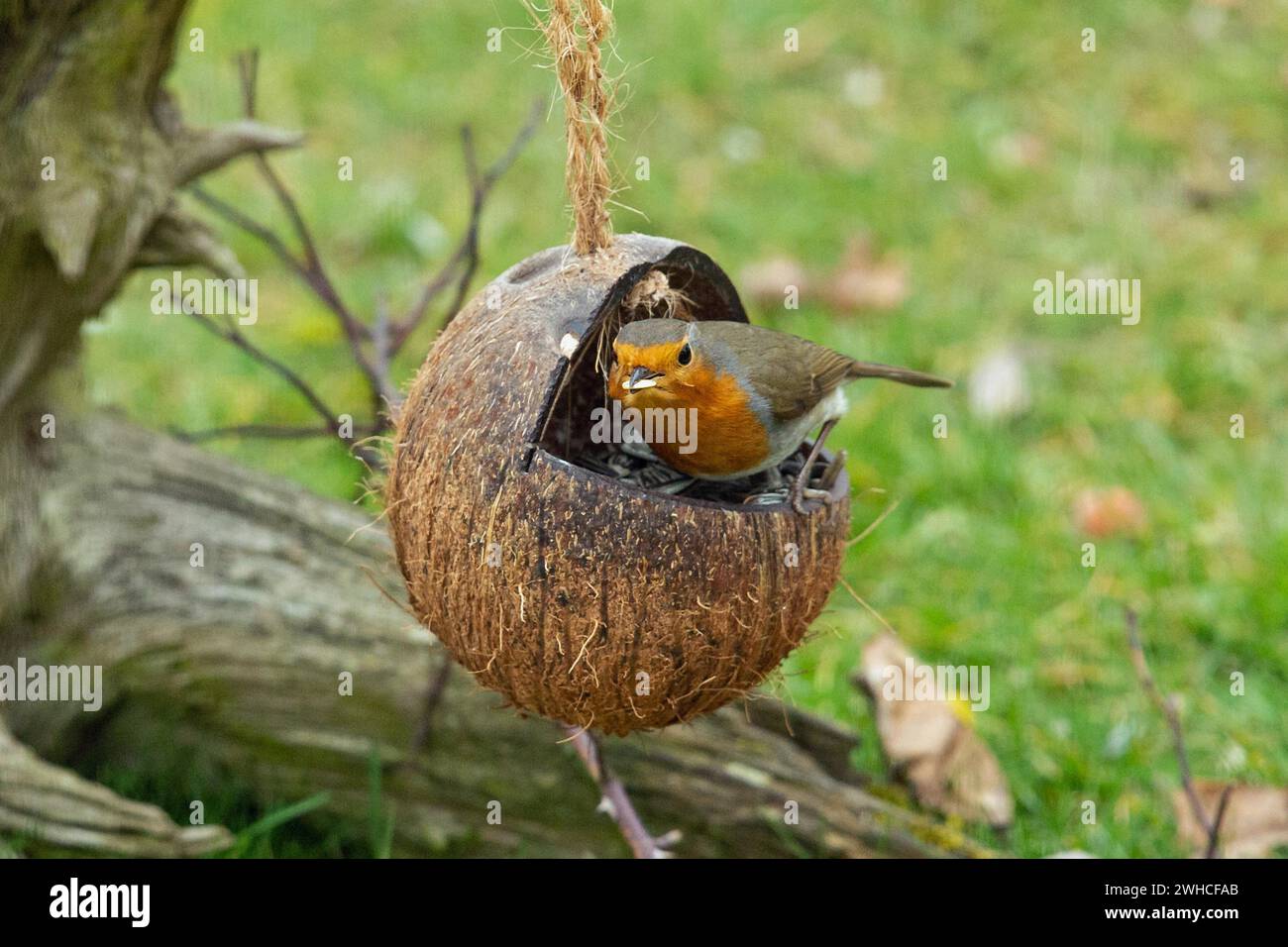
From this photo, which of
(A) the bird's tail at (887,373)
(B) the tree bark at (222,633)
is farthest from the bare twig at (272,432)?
(A) the bird's tail at (887,373)

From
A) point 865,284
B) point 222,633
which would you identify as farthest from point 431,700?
point 865,284

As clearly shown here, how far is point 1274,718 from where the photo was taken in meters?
4.49

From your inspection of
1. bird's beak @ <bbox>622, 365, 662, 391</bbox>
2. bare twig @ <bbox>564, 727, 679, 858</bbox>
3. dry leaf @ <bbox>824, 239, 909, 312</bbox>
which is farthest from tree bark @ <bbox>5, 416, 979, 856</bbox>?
dry leaf @ <bbox>824, 239, 909, 312</bbox>

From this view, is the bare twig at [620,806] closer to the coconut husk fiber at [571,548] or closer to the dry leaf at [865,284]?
the coconut husk fiber at [571,548]

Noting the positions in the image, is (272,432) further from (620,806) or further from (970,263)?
(970,263)

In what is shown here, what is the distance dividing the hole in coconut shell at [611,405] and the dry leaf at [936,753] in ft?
4.12

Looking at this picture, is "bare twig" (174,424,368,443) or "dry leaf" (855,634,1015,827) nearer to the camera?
"bare twig" (174,424,368,443)

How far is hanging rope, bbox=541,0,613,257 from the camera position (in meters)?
2.68

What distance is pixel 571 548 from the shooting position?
8.40 feet

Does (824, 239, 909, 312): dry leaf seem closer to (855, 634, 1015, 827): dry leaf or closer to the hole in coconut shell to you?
(855, 634, 1015, 827): dry leaf

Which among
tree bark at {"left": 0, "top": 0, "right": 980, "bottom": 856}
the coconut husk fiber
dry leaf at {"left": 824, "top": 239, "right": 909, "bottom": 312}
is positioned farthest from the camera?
dry leaf at {"left": 824, "top": 239, "right": 909, "bottom": 312}

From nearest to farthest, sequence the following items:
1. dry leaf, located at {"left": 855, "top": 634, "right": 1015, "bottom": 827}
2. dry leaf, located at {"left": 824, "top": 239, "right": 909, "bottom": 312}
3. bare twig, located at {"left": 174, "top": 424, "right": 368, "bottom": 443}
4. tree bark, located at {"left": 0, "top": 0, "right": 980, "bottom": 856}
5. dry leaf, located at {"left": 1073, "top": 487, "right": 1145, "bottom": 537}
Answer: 1. tree bark, located at {"left": 0, "top": 0, "right": 980, "bottom": 856}
2. bare twig, located at {"left": 174, "top": 424, "right": 368, "bottom": 443}
3. dry leaf, located at {"left": 855, "top": 634, "right": 1015, "bottom": 827}
4. dry leaf, located at {"left": 1073, "top": 487, "right": 1145, "bottom": 537}
5. dry leaf, located at {"left": 824, "top": 239, "right": 909, "bottom": 312}

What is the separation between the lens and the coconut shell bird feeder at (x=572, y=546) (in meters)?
2.56

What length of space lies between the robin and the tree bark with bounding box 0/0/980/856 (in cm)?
117
